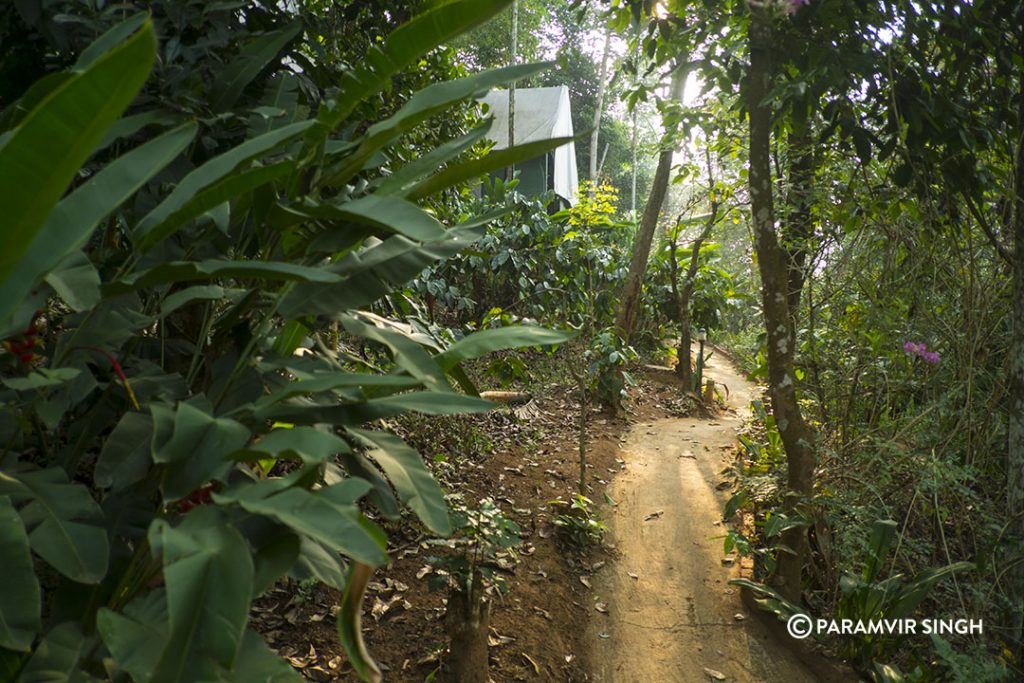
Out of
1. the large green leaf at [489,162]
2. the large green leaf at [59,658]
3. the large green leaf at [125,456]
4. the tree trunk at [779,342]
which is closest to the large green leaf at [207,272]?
the large green leaf at [125,456]

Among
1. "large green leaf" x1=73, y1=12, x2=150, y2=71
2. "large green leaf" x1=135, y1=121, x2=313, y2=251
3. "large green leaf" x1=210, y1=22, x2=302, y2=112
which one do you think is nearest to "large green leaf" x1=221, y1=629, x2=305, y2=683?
"large green leaf" x1=135, y1=121, x2=313, y2=251

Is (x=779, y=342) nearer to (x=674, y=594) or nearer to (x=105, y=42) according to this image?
(x=674, y=594)

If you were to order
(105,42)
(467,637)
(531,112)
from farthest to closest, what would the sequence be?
1. (531,112)
2. (467,637)
3. (105,42)

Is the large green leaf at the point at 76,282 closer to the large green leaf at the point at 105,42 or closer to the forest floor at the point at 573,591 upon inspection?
the large green leaf at the point at 105,42

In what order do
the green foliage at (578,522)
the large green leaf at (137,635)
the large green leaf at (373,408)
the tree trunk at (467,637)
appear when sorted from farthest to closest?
the green foliage at (578,522), the tree trunk at (467,637), the large green leaf at (373,408), the large green leaf at (137,635)

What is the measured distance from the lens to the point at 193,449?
3.68 ft

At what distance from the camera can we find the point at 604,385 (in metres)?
7.81

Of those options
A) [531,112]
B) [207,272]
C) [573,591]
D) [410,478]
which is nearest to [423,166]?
[207,272]

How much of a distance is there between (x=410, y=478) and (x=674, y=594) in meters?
3.40

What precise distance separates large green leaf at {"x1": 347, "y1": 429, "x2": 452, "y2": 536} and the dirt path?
2.54 m

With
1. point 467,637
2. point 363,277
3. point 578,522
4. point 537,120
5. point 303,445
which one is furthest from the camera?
point 537,120

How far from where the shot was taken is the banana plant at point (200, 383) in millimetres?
948

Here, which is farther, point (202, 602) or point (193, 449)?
point (193, 449)

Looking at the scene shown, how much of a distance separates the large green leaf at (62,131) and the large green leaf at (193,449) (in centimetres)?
35
